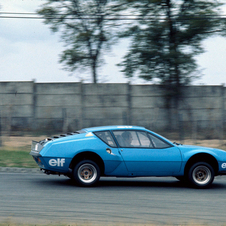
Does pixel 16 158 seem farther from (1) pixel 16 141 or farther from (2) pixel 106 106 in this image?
(2) pixel 106 106

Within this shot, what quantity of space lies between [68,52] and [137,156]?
12812mm

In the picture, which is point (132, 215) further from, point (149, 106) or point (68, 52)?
Result: point (68, 52)

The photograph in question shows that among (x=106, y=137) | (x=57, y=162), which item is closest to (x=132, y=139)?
(x=106, y=137)

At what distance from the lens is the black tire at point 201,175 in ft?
28.0

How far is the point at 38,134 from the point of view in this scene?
18.2 meters

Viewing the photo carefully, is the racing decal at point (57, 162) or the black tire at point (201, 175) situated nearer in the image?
the racing decal at point (57, 162)

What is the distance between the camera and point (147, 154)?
838 centimetres

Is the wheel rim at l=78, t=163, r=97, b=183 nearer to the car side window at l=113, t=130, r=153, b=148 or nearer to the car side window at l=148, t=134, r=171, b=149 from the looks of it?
the car side window at l=113, t=130, r=153, b=148

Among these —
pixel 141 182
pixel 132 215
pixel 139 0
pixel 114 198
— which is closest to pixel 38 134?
pixel 139 0

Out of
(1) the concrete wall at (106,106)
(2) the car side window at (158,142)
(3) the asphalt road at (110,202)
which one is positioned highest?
(1) the concrete wall at (106,106)

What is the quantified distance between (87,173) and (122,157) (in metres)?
0.84

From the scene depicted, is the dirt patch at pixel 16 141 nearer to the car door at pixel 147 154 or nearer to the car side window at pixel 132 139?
the car side window at pixel 132 139

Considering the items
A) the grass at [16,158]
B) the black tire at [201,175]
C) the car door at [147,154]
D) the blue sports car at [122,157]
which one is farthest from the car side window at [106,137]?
the grass at [16,158]

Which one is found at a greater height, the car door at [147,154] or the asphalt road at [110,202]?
the car door at [147,154]
